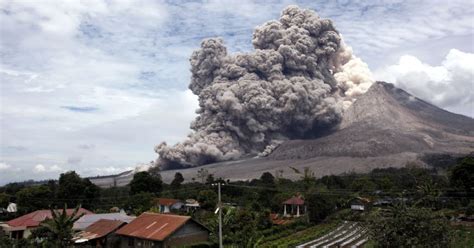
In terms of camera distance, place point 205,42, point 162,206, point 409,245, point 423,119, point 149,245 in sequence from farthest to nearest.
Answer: point 423,119 → point 205,42 → point 162,206 → point 149,245 → point 409,245

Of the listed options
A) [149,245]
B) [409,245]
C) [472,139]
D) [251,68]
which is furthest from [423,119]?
[409,245]

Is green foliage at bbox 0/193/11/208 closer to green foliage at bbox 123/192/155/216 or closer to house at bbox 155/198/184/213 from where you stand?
green foliage at bbox 123/192/155/216

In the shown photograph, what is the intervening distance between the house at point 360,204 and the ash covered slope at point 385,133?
52133 mm

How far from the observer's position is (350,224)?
164ft

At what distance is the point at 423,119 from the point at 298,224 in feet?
339

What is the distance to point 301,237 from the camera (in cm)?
4200

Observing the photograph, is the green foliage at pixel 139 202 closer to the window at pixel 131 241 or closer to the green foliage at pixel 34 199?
the green foliage at pixel 34 199

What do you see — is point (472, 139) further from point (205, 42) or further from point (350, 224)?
point (350, 224)

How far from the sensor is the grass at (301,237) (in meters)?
38.3

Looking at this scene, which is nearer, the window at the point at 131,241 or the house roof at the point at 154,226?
the house roof at the point at 154,226

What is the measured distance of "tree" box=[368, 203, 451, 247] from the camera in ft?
60.1

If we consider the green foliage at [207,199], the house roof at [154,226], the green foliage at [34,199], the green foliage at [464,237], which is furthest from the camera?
the green foliage at [34,199]

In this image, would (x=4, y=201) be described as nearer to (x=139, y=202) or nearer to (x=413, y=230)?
(x=139, y=202)

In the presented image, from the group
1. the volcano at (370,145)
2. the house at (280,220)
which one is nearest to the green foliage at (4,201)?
the house at (280,220)
